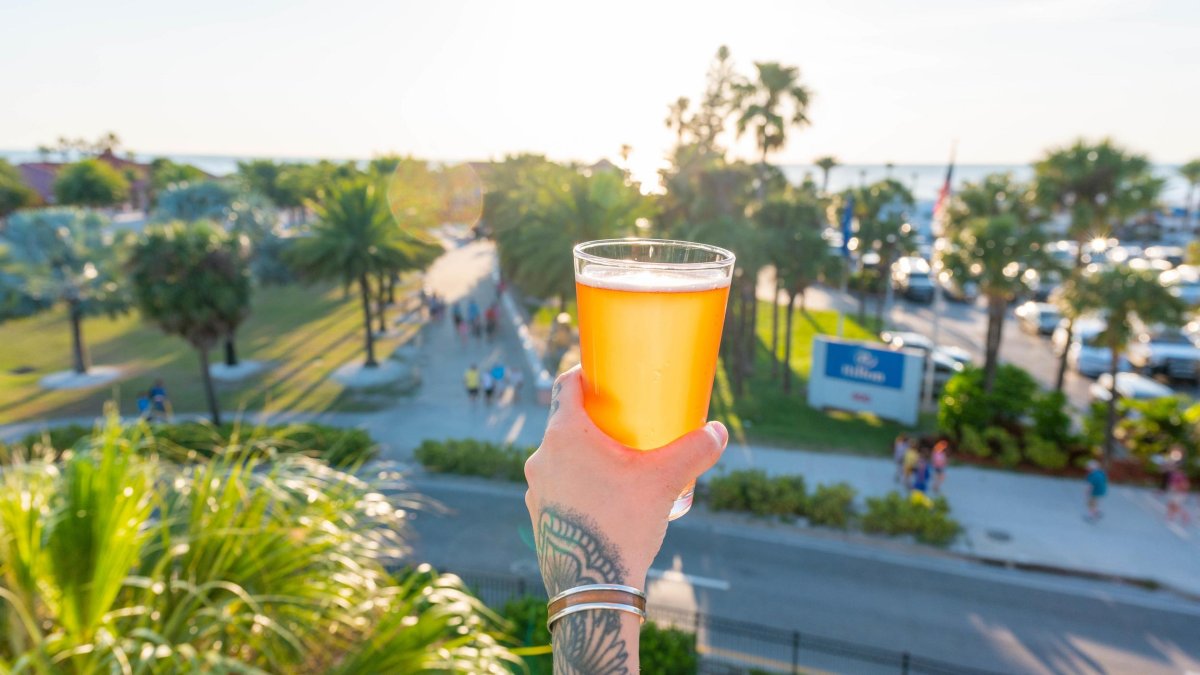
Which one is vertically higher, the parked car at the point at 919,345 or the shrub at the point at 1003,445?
the parked car at the point at 919,345

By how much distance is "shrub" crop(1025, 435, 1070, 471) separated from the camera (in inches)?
571

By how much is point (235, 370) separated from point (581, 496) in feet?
70.5

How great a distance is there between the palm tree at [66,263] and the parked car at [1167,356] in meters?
28.3

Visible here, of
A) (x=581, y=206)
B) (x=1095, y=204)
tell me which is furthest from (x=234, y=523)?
(x=1095, y=204)

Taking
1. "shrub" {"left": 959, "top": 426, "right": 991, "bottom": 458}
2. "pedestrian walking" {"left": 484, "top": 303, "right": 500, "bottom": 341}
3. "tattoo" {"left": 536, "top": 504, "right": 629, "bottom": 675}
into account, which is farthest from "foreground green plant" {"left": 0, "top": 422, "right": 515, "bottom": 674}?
"pedestrian walking" {"left": 484, "top": 303, "right": 500, "bottom": 341}

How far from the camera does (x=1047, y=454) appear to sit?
14516mm

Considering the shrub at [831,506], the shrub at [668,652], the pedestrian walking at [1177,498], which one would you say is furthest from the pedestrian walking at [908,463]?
the shrub at [668,652]

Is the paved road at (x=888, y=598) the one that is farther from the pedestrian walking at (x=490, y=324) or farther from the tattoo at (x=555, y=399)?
the pedestrian walking at (x=490, y=324)

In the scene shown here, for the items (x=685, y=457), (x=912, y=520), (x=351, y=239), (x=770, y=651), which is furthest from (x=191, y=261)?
(x=685, y=457)

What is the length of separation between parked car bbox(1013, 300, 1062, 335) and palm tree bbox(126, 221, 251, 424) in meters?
26.5

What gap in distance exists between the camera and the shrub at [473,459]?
555 inches

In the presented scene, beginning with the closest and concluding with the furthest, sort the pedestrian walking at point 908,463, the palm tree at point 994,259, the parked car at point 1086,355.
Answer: the pedestrian walking at point 908,463
the palm tree at point 994,259
the parked car at point 1086,355

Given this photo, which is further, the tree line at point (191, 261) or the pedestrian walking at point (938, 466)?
the tree line at point (191, 261)

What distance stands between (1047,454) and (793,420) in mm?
5229
